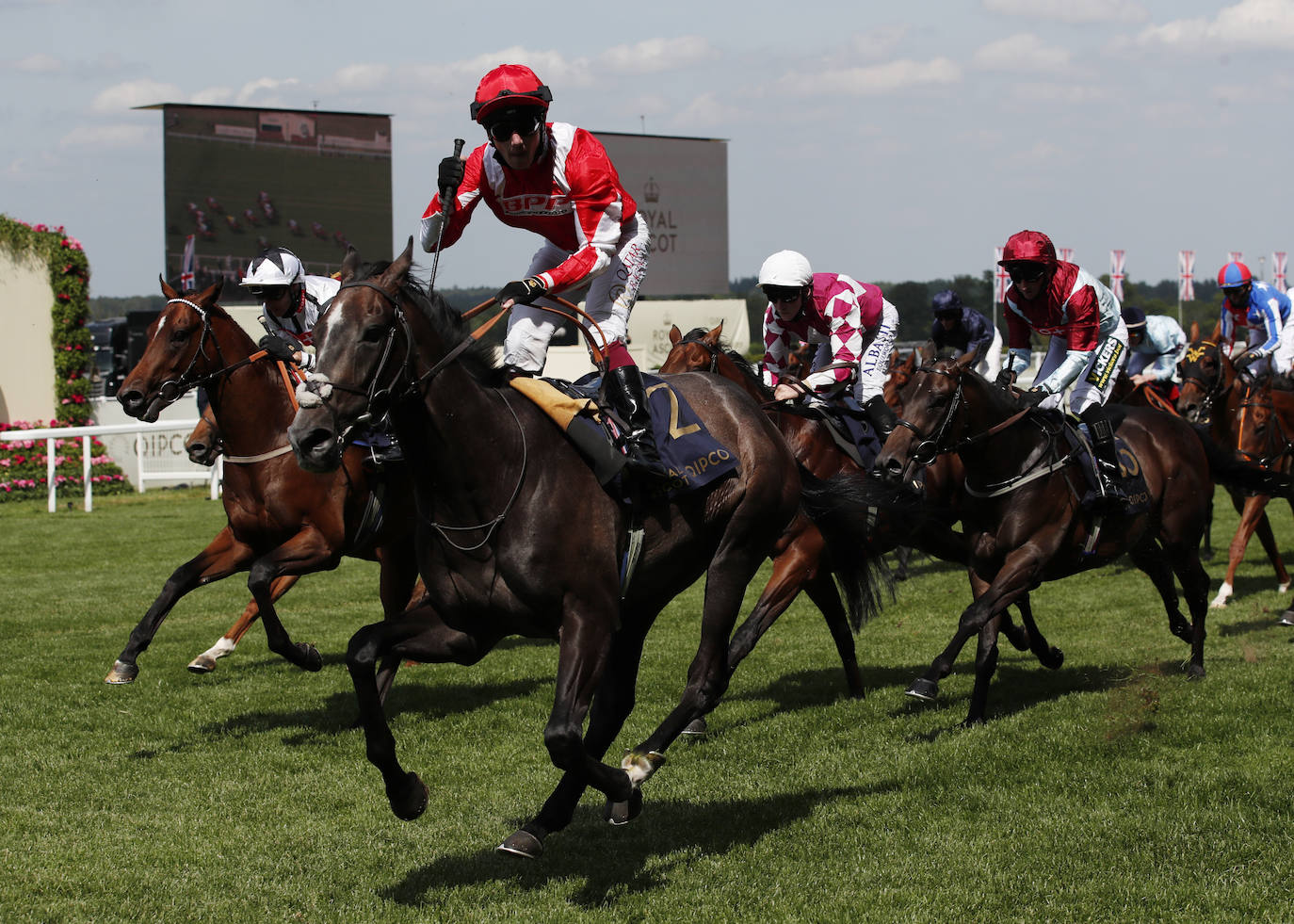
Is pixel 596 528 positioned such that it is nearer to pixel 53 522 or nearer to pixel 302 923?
pixel 302 923

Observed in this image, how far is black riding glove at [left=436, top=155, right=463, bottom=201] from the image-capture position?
440 cm

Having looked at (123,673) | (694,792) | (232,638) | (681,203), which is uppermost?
(681,203)

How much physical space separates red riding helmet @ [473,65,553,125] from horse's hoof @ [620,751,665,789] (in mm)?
2180

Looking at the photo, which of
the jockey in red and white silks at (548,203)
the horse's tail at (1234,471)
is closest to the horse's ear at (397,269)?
the jockey in red and white silks at (548,203)

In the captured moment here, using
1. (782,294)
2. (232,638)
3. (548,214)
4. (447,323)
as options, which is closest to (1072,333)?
(782,294)

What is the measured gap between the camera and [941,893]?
3.96 meters

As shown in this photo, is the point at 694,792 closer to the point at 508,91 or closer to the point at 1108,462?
the point at 508,91

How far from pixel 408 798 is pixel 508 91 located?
89.9 inches

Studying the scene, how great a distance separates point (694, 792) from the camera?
512cm

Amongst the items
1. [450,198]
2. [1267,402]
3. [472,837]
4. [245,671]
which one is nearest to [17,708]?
[245,671]

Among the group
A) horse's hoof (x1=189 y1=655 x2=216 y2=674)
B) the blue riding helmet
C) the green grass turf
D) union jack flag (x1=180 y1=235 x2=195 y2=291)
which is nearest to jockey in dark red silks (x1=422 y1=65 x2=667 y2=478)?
the green grass turf

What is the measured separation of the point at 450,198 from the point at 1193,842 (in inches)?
129

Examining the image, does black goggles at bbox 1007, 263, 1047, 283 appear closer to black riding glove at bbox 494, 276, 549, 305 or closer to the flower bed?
black riding glove at bbox 494, 276, 549, 305

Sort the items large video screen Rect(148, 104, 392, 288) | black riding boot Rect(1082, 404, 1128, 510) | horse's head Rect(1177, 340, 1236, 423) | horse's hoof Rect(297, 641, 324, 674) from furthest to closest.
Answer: large video screen Rect(148, 104, 392, 288)
horse's head Rect(1177, 340, 1236, 423)
black riding boot Rect(1082, 404, 1128, 510)
horse's hoof Rect(297, 641, 324, 674)
